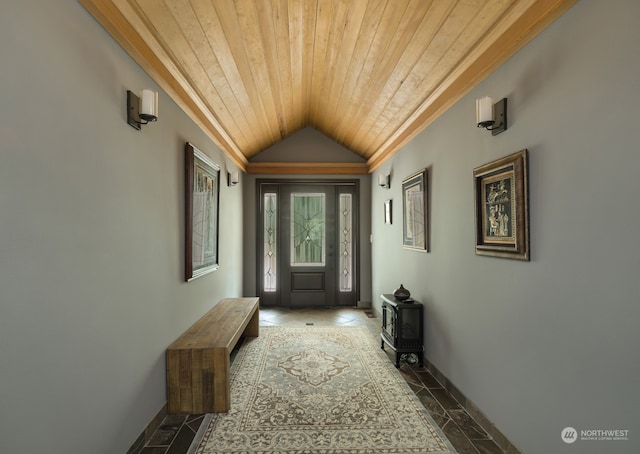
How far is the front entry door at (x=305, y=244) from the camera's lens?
5746 millimetres

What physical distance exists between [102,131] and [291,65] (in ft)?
7.50

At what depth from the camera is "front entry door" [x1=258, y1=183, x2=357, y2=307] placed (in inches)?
226

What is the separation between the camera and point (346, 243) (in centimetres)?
582

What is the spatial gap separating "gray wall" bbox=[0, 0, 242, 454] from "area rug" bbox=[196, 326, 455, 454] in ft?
2.14

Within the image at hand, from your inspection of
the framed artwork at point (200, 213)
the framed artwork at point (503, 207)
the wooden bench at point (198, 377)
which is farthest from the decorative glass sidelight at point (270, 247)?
the framed artwork at point (503, 207)

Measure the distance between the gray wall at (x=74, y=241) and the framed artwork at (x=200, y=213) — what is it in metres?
0.46

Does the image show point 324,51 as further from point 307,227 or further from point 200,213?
point 307,227

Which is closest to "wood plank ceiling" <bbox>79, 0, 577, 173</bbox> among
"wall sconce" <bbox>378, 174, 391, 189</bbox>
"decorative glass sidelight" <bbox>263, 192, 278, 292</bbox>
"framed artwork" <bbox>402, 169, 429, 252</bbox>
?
"wall sconce" <bbox>378, 174, 391, 189</bbox>

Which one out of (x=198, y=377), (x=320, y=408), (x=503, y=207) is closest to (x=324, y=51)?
(x=503, y=207)

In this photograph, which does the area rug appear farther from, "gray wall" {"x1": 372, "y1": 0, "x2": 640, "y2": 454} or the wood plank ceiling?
the wood plank ceiling

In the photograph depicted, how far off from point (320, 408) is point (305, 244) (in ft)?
11.7

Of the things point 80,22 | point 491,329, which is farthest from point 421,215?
point 80,22

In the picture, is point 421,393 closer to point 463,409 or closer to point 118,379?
point 463,409

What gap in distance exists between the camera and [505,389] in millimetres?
1899
